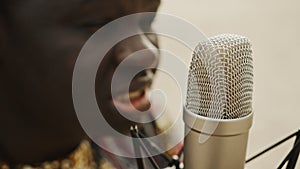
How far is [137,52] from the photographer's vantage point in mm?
478

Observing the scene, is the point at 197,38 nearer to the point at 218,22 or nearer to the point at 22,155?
the point at 22,155

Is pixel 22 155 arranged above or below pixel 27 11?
below

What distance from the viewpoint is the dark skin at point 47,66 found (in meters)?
0.45

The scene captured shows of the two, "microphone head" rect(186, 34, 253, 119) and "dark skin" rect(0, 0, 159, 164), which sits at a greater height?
"microphone head" rect(186, 34, 253, 119)

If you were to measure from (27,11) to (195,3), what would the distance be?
47 centimetres

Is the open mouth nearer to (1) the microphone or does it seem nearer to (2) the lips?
(2) the lips

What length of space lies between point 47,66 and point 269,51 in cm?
65

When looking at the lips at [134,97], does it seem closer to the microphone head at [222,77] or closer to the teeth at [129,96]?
the teeth at [129,96]

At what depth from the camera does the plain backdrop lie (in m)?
0.90

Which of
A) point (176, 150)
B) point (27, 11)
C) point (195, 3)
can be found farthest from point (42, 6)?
point (195, 3)

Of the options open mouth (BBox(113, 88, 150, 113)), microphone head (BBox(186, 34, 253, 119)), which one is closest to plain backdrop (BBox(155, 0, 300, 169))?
open mouth (BBox(113, 88, 150, 113))

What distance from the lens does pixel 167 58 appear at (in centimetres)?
51

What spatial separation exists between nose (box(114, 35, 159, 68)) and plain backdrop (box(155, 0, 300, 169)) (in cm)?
38

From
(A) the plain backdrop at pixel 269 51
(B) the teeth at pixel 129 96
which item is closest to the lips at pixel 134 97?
(B) the teeth at pixel 129 96
